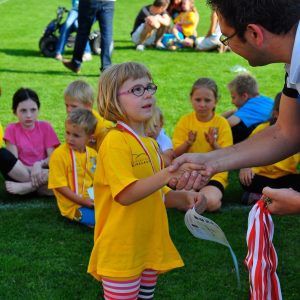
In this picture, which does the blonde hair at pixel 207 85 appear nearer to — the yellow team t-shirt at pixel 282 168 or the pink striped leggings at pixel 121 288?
the yellow team t-shirt at pixel 282 168

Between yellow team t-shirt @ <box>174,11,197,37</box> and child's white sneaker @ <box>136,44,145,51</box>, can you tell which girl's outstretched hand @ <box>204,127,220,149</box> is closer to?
child's white sneaker @ <box>136,44,145,51</box>

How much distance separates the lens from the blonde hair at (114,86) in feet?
11.0

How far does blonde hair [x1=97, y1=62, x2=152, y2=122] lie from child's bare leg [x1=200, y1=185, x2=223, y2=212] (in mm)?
2329

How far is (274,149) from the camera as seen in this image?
3.29 meters

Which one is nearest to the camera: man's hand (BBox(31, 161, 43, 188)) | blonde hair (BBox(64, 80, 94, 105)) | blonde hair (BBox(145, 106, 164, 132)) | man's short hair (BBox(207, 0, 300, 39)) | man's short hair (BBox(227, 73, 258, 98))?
man's short hair (BBox(207, 0, 300, 39))

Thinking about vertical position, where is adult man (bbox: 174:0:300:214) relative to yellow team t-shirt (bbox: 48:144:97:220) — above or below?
above

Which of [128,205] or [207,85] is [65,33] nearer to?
[207,85]

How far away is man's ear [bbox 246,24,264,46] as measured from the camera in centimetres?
261

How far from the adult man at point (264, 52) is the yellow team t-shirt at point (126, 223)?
38 cm

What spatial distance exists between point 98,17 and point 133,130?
273 inches

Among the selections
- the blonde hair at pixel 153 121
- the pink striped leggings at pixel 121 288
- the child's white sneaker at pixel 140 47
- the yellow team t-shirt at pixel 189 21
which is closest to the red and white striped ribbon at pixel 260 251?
the pink striped leggings at pixel 121 288

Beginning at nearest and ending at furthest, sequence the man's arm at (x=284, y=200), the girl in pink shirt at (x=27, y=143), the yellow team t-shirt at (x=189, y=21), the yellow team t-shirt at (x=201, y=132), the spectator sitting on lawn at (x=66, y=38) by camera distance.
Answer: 1. the man's arm at (x=284, y=200)
2. the girl in pink shirt at (x=27, y=143)
3. the yellow team t-shirt at (x=201, y=132)
4. the spectator sitting on lawn at (x=66, y=38)
5. the yellow team t-shirt at (x=189, y=21)

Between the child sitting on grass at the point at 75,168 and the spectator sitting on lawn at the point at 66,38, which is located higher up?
the child sitting on grass at the point at 75,168

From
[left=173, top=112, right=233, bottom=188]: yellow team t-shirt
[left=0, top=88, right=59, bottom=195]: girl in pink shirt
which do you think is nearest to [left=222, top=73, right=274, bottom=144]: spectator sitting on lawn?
[left=173, top=112, right=233, bottom=188]: yellow team t-shirt
